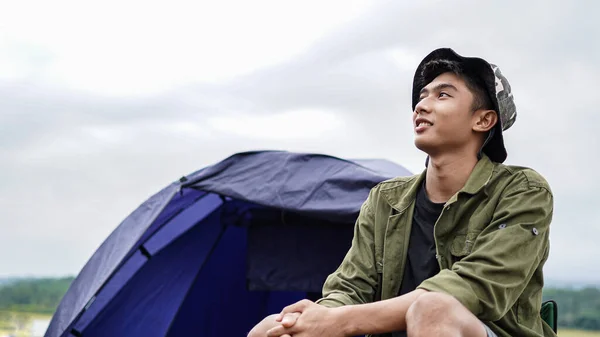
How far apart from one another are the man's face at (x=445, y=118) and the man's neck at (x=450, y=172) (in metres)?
0.02

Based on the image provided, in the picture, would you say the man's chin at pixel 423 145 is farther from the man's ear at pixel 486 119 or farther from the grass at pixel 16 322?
the grass at pixel 16 322

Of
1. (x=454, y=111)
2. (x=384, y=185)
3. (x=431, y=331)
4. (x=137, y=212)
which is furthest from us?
(x=137, y=212)

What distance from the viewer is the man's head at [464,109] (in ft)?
6.67

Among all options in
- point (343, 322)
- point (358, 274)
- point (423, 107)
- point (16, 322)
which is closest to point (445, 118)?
point (423, 107)

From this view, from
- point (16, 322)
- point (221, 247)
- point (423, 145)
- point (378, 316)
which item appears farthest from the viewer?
point (16, 322)

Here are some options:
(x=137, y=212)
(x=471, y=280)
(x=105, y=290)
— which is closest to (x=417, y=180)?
(x=471, y=280)

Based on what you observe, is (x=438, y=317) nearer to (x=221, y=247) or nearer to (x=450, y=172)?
(x=450, y=172)

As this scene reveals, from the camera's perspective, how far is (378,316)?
5.86 feet

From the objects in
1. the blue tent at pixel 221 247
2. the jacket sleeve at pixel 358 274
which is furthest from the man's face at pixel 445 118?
the blue tent at pixel 221 247

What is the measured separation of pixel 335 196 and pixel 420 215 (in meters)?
1.34

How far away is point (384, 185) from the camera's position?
86.3 inches

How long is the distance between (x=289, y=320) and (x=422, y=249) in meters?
0.42

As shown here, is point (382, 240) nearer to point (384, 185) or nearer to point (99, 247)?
point (384, 185)

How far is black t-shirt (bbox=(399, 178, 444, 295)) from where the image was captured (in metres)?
2.02
